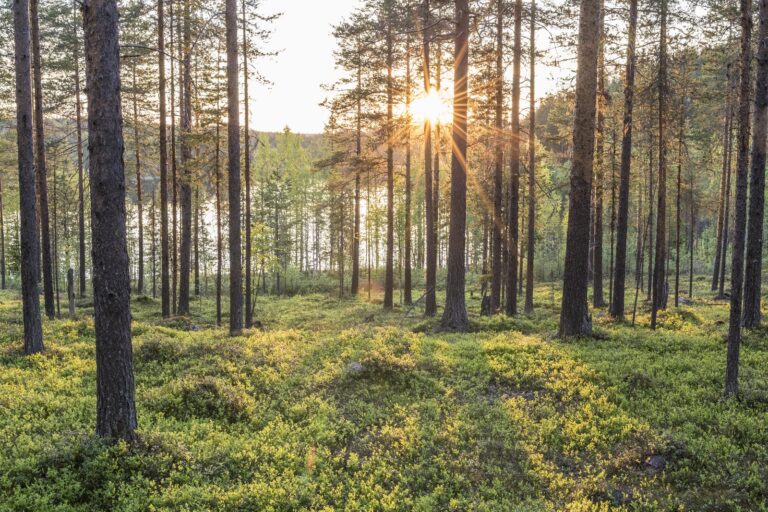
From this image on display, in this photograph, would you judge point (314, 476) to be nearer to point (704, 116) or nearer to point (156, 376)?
point (156, 376)

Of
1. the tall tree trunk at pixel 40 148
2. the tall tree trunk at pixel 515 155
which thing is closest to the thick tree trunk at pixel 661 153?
the tall tree trunk at pixel 515 155

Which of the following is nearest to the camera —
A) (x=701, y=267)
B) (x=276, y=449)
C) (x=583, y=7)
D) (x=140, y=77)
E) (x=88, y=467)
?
(x=88, y=467)

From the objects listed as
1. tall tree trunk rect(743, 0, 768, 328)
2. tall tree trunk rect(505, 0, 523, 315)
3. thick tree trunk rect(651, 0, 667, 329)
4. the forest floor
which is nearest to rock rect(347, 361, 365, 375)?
the forest floor

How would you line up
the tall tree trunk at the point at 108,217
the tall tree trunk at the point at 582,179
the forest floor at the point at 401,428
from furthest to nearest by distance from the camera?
1. the tall tree trunk at the point at 582,179
2. the tall tree trunk at the point at 108,217
3. the forest floor at the point at 401,428

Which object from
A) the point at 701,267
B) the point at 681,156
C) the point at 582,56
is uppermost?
the point at 582,56

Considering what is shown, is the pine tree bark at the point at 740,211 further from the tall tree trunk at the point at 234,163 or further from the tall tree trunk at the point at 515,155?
the tall tree trunk at the point at 234,163

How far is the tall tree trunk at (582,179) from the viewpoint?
11133 mm

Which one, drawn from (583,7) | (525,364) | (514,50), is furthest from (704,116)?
(525,364)

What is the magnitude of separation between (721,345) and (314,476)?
36.0ft

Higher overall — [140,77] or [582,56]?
[140,77]

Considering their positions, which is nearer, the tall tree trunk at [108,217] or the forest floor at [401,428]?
the forest floor at [401,428]

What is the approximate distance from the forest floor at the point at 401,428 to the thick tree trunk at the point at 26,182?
92cm

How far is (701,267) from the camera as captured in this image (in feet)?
188

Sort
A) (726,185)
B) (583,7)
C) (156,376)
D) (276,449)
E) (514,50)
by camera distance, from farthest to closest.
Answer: (726,185) < (514,50) < (583,7) < (156,376) < (276,449)
